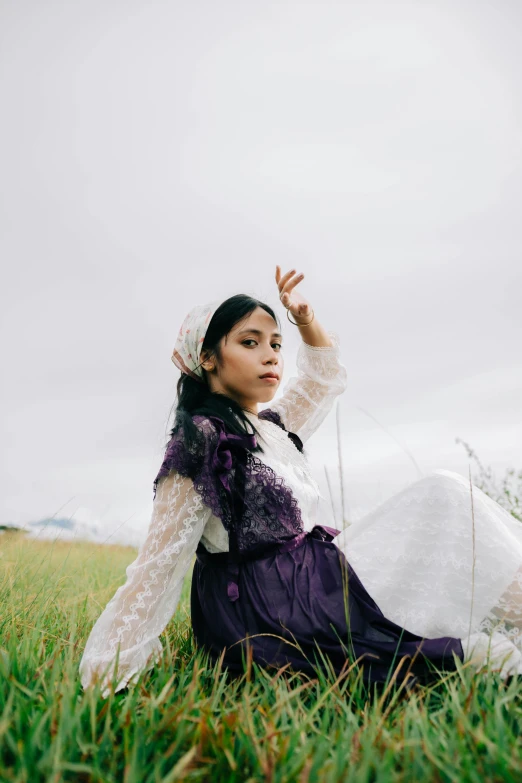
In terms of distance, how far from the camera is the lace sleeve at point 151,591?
202cm

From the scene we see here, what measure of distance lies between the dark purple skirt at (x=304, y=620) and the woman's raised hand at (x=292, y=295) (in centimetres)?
99

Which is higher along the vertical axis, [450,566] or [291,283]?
[291,283]

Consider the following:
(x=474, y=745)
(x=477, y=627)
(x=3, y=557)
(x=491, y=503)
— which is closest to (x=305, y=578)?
(x=477, y=627)

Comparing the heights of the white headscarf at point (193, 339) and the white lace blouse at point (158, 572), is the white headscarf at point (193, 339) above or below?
above

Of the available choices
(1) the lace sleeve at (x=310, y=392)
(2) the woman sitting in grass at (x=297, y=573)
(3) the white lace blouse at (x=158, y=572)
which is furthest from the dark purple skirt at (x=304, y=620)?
(1) the lace sleeve at (x=310, y=392)

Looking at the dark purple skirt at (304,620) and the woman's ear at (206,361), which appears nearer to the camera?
the dark purple skirt at (304,620)

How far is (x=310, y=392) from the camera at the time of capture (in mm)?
3086

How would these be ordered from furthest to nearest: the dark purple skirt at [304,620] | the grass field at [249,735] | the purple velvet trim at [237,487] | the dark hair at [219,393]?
the dark hair at [219,393]
the purple velvet trim at [237,487]
the dark purple skirt at [304,620]
the grass field at [249,735]

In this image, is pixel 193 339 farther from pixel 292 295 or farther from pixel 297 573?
pixel 297 573

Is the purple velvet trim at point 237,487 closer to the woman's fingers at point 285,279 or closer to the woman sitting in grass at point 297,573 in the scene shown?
the woman sitting in grass at point 297,573

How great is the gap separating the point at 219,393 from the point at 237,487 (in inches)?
21.4

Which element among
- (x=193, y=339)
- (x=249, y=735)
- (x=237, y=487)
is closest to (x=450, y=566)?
(x=237, y=487)

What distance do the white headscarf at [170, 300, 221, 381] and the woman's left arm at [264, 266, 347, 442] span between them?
465mm

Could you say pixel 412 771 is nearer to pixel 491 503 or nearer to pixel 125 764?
pixel 125 764
